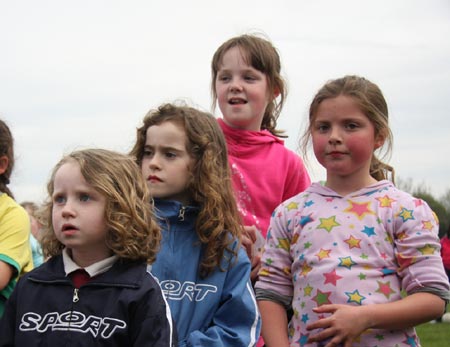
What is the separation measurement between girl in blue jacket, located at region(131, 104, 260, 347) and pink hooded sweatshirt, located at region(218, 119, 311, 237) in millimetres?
497

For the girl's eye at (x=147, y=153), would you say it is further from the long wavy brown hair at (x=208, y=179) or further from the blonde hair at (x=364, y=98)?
the blonde hair at (x=364, y=98)

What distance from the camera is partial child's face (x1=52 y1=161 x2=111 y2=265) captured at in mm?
3396

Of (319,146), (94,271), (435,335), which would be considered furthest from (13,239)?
(435,335)

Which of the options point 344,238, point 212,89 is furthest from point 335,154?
point 212,89

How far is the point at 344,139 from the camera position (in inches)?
150

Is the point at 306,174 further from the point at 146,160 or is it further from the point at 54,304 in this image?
the point at 54,304

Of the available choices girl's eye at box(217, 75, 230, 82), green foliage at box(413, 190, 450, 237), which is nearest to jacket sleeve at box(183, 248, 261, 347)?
girl's eye at box(217, 75, 230, 82)

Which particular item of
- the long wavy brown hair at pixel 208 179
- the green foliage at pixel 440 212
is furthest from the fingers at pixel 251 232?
the green foliage at pixel 440 212

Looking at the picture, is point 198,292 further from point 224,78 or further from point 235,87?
point 224,78

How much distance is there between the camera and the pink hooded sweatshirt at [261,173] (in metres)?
4.61

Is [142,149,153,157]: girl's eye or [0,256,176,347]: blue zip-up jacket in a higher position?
[142,149,153,157]: girl's eye

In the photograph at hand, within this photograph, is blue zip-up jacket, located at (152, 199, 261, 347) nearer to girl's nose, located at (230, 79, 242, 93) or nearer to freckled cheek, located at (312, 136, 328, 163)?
freckled cheek, located at (312, 136, 328, 163)

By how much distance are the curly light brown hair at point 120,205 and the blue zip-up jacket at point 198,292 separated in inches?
10.3

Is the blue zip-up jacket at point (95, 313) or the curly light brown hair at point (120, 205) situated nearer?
the blue zip-up jacket at point (95, 313)
